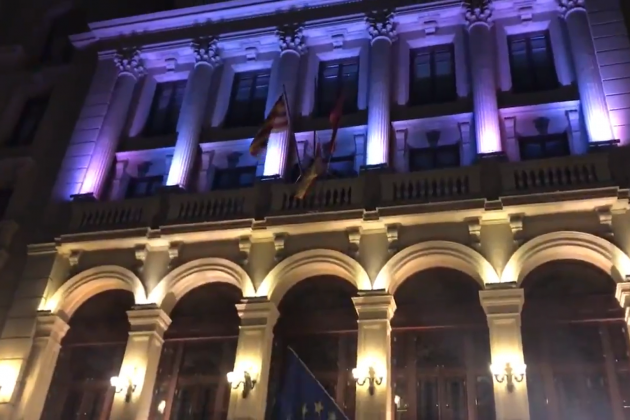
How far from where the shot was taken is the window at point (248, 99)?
75.8 ft

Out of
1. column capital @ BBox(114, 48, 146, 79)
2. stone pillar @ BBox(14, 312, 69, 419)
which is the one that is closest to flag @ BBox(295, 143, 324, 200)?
stone pillar @ BBox(14, 312, 69, 419)

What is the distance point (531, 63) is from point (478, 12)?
7.37 feet

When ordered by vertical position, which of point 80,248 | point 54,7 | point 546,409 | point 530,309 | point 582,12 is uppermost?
point 54,7

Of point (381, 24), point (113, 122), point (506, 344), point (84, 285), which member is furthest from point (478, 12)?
point (84, 285)

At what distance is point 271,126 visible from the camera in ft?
66.6

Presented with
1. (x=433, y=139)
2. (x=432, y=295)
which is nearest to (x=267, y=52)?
(x=433, y=139)

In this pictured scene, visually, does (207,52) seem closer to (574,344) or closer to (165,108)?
(165,108)

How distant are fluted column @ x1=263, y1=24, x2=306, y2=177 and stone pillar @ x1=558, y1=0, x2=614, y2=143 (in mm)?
8066

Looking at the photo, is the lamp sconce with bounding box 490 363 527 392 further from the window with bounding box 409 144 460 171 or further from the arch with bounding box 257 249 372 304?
the window with bounding box 409 144 460 171

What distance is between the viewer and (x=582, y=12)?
21.4 meters

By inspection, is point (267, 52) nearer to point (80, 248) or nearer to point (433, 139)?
point (433, 139)

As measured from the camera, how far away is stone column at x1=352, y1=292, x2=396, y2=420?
53.2ft

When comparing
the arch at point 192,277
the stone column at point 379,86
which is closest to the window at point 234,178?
the arch at point 192,277

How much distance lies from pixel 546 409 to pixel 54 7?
23.5 m
